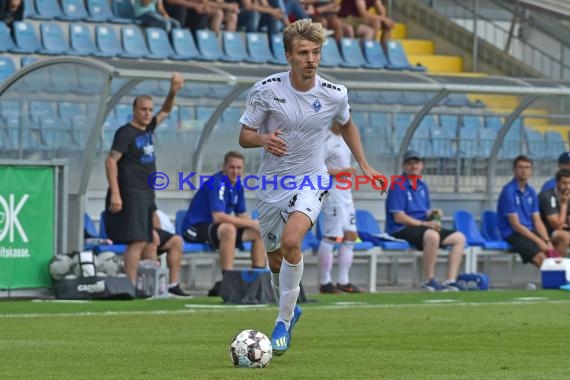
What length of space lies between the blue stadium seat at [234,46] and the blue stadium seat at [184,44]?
61cm

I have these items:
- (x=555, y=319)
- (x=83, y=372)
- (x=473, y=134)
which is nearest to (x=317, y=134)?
(x=83, y=372)

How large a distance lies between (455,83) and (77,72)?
514 centimetres

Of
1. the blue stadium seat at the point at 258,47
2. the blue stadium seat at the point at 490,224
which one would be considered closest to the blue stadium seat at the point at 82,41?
the blue stadium seat at the point at 258,47

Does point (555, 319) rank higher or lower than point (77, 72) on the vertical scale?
lower

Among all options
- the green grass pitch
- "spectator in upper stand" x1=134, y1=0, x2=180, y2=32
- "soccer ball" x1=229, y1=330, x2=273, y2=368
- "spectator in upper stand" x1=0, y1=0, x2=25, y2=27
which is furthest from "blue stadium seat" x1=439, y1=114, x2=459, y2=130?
"soccer ball" x1=229, y1=330, x2=273, y2=368

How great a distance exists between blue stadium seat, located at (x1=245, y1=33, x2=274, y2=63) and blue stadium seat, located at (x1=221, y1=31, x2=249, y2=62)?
112mm

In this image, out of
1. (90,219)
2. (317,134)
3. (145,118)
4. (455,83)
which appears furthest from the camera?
(455,83)

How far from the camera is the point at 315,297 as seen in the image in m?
16.0

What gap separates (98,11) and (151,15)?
2.76 feet

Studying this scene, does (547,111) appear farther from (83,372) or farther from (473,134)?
(83,372)

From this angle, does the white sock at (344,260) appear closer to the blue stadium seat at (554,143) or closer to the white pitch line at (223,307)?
the white pitch line at (223,307)

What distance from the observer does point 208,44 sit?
23.2 m

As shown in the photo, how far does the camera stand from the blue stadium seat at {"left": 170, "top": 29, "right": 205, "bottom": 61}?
74.1 feet

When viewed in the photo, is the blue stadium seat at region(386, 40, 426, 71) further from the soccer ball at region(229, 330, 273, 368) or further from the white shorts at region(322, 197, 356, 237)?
the soccer ball at region(229, 330, 273, 368)
